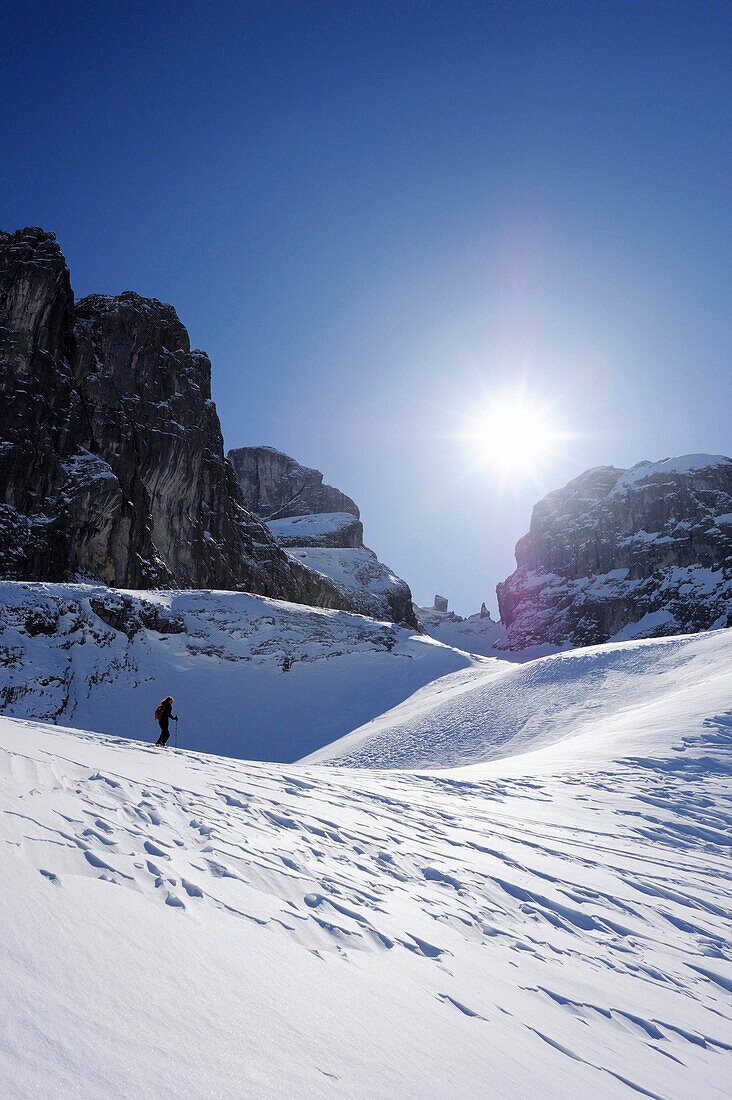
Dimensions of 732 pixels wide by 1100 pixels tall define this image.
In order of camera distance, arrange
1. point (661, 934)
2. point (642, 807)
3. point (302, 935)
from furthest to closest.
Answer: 1. point (642, 807)
2. point (661, 934)
3. point (302, 935)

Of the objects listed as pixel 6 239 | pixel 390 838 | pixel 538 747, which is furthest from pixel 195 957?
pixel 6 239

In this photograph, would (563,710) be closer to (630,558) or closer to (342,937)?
(342,937)

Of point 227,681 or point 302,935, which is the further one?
point 227,681

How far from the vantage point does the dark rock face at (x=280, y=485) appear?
120 meters

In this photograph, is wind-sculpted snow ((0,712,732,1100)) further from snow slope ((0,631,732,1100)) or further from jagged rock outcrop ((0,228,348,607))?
jagged rock outcrop ((0,228,348,607))

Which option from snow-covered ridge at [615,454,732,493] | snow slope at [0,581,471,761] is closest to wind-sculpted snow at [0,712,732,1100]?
snow slope at [0,581,471,761]

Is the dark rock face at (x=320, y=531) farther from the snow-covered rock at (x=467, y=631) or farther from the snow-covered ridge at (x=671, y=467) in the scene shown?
the snow-covered ridge at (x=671, y=467)

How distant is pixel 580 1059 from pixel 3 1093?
2.66 m

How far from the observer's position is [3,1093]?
145 centimetres

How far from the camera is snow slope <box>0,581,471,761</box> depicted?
75.9ft

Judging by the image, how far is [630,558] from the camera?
13375 centimetres

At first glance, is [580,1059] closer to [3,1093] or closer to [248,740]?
[3,1093]

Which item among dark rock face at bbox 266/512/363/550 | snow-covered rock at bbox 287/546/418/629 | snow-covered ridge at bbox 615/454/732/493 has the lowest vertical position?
snow-covered rock at bbox 287/546/418/629

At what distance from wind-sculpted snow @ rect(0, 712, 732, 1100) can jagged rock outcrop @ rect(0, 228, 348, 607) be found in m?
47.6
